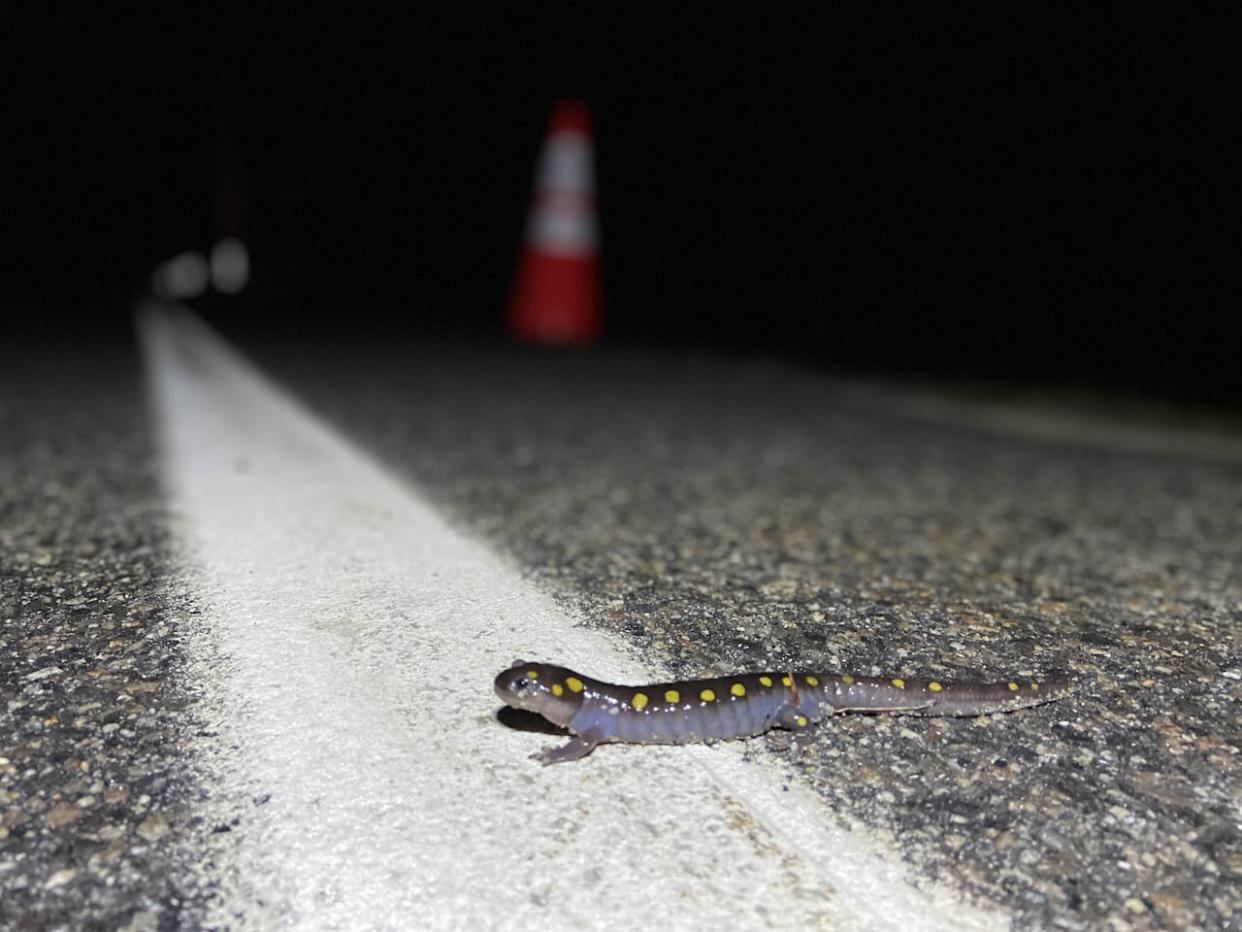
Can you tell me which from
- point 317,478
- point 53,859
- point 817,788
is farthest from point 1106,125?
point 53,859

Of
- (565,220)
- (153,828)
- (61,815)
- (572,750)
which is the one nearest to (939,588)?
(572,750)

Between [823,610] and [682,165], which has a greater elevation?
[682,165]

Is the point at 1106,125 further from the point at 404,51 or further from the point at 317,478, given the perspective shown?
the point at 404,51

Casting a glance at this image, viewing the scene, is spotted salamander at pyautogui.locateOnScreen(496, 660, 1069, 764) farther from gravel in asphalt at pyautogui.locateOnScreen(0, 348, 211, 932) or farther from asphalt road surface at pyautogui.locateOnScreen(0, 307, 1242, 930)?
gravel in asphalt at pyautogui.locateOnScreen(0, 348, 211, 932)

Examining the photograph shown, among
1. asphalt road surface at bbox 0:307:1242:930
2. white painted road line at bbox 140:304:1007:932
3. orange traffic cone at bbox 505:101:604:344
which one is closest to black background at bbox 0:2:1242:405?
orange traffic cone at bbox 505:101:604:344

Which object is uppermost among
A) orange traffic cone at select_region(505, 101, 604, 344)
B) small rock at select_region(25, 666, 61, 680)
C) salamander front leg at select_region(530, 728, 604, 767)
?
orange traffic cone at select_region(505, 101, 604, 344)
